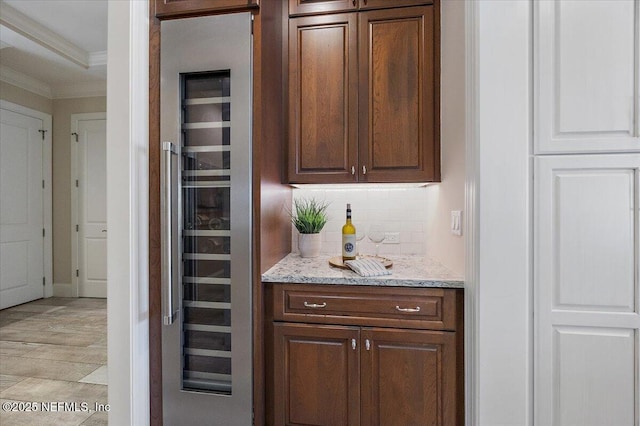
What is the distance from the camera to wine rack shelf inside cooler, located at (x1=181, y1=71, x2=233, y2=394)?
5.52 feet

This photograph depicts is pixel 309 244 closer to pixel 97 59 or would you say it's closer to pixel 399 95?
pixel 399 95

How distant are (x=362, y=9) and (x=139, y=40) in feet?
4.12

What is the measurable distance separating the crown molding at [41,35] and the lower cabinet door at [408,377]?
4096 millimetres

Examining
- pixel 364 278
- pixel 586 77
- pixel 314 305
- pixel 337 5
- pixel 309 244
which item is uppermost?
pixel 337 5

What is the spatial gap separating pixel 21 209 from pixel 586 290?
5712mm

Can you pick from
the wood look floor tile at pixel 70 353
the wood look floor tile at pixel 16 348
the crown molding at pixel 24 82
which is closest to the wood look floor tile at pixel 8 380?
the wood look floor tile at pixel 70 353

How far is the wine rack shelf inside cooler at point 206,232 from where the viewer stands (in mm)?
1683

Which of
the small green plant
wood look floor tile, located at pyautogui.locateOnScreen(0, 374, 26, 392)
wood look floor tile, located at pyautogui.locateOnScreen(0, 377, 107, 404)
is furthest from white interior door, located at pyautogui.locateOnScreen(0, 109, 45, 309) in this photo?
the small green plant

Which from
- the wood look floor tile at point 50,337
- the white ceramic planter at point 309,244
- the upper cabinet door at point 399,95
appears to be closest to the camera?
the upper cabinet door at point 399,95

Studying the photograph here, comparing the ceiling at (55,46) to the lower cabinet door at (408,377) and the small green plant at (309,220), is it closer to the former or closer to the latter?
the small green plant at (309,220)

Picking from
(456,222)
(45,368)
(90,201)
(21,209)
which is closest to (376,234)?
(456,222)

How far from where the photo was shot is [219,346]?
1.70m

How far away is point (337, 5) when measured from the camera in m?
1.98

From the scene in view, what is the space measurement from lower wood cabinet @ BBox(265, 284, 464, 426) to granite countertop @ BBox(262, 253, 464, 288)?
0.04 meters
